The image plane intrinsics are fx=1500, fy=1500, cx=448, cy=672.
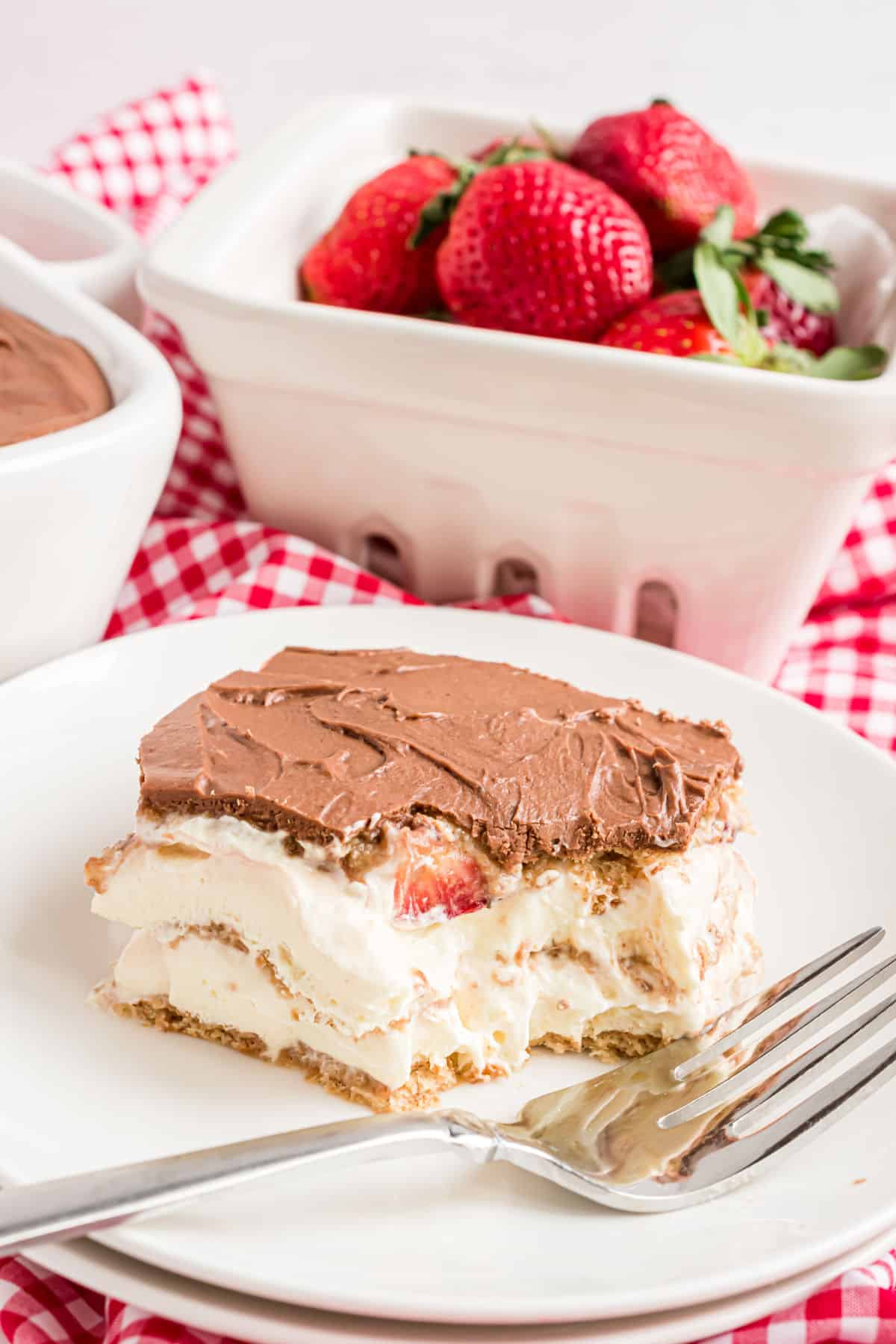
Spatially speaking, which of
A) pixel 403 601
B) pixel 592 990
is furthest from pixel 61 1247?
pixel 403 601

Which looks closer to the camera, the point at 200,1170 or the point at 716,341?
the point at 200,1170

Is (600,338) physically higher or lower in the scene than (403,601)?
higher

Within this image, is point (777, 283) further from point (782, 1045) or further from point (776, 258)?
point (782, 1045)

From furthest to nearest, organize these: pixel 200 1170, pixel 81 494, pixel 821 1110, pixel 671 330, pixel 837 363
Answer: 1. pixel 837 363
2. pixel 671 330
3. pixel 81 494
4. pixel 821 1110
5. pixel 200 1170

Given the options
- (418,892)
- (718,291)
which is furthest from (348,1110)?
(718,291)

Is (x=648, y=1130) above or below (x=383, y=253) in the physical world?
below

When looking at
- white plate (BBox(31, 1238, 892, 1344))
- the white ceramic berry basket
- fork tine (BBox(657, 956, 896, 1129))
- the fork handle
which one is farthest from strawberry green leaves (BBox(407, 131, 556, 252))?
white plate (BBox(31, 1238, 892, 1344))

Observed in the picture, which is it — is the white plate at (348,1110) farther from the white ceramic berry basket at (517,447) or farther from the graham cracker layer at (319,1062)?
the white ceramic berry basket at (517,447)

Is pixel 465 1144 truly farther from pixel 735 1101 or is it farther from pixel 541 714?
pixel 541 714
